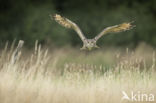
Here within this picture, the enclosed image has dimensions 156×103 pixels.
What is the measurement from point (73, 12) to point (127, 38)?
2049 millimetres

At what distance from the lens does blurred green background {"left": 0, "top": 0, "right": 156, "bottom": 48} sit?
58.3 feet

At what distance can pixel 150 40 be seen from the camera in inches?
790

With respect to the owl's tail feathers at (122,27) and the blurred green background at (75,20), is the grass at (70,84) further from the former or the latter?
the blurred green background at (75,20)

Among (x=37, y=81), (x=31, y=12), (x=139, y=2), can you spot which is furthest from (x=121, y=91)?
(x=139, y=2)

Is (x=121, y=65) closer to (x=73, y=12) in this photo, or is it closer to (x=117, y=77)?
(x=117, y=77)

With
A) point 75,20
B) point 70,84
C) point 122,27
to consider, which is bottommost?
point 70,84

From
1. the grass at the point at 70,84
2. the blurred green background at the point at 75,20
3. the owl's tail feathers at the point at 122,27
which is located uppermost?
the blurred green background at the point at 75,20

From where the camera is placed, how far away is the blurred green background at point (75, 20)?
17766 mm

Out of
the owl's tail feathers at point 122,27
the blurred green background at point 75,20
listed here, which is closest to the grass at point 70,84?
the owl's tail feathers at point 122,27

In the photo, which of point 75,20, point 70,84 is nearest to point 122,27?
point 70,84

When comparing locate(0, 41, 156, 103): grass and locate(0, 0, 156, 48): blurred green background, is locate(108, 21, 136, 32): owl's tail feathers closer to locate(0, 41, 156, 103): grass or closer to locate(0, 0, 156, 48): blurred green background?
locate(0, 41, 156, 103): grass

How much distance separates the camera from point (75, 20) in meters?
18.6

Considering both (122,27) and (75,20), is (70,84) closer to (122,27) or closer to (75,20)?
(122,27)

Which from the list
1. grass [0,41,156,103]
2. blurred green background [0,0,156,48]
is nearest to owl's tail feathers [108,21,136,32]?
grass [0,41,156,103]
